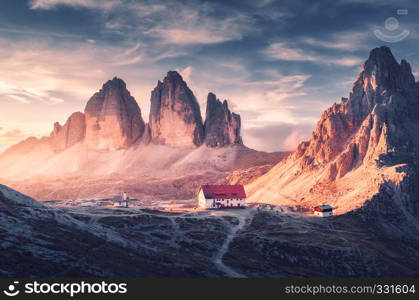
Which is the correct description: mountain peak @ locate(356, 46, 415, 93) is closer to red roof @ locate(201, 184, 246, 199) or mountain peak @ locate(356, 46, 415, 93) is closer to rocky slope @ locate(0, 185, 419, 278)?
red roof @ locate(201, 184, 246, 199)

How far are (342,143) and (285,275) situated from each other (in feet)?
272

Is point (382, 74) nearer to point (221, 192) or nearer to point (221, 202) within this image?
point (221, 192)

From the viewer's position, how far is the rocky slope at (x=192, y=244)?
51.4m

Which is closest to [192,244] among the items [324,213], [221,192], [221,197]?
[221,197]

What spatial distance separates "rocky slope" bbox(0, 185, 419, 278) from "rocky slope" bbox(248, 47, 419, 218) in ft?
53.1

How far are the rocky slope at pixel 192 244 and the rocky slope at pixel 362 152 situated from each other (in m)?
16.2

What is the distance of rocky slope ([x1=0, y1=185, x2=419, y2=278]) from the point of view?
169 ft

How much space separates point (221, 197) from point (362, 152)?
47781mm

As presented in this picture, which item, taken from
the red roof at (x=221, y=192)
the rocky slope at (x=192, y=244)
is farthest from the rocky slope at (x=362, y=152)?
the red roof at (x=221, y=192)

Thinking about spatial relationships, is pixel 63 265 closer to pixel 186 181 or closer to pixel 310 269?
pixel 310 269

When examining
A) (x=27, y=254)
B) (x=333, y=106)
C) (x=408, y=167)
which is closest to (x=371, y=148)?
(x=408, y=167)

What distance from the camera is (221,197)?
360ft

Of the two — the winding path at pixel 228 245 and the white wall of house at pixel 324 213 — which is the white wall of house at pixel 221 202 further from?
the white wall of house at pixel 324 213

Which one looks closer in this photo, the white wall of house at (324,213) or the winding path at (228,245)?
the winding path at (228,245)
